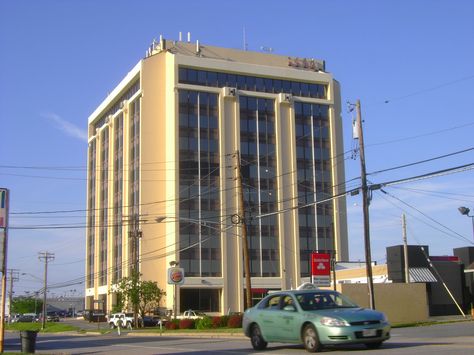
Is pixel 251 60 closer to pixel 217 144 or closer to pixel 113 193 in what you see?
pixel 217 144

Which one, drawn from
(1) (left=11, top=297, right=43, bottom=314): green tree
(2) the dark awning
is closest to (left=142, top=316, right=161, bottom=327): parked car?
(2) the dark awning

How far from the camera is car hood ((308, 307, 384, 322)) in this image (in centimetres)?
1470

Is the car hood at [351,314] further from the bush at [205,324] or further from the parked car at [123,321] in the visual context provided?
the parked car at [123,321]

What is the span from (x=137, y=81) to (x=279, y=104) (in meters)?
18.3

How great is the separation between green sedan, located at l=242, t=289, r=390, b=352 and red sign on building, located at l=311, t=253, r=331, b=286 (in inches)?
824

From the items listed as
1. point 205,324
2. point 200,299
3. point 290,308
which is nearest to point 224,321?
point 205,324

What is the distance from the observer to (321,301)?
51.9 feet

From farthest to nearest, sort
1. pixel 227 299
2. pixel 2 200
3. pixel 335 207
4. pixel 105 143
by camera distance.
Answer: pixel 105 143
pixel 335 207
pixel 227 299
pixel 2 200

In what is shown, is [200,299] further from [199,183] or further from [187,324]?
[187,324]

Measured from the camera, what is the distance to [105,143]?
99625 mm

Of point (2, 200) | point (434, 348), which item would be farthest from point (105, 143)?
point (434, 348)

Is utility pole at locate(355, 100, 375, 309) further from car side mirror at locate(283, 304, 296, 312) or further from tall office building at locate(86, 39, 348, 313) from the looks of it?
tall office building at locate(86, 39, 348, 313)

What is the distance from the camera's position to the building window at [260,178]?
80.9 meters

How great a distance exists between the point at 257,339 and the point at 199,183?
62.6m
